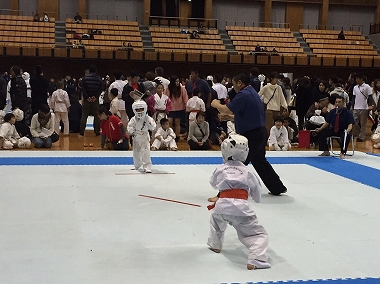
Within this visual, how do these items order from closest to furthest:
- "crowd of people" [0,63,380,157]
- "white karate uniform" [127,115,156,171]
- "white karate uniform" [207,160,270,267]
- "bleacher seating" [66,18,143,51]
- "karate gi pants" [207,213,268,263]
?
"karate gi pants" [207,213,268,263]
"white karate uniform" [207,160,270,267]
"white karate uniform" [127,115,156,171]
"crowd of people" [0,63,380,157]
"bleacher seating" [66,18,143,51]

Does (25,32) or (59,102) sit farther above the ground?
(25,32)

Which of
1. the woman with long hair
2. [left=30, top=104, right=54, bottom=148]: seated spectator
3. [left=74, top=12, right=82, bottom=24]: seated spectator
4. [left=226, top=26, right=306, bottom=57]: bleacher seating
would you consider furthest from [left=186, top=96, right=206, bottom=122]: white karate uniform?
[left=74, top=12, right=82, bottom=24]: seated spectator

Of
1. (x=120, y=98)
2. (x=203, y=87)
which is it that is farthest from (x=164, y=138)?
(x=203, y=87)

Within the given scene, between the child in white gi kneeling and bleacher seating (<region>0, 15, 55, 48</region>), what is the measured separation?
1915 centimetres

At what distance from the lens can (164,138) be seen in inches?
415

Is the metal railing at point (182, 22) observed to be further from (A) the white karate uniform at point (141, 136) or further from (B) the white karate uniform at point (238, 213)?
(B) the white karate uniform at point (238, 213)

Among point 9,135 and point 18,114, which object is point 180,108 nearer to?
point 18,114

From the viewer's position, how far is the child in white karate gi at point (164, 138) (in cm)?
1041

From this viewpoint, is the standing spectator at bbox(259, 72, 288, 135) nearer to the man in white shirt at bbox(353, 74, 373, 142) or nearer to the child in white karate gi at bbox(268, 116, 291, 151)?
the child in white karate gi at bbox(268, 116, 291, 151)

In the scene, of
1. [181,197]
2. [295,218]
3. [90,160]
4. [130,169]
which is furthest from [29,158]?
[295,218]

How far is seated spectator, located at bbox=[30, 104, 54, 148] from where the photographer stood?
10555mm

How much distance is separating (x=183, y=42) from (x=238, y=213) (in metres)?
20.5

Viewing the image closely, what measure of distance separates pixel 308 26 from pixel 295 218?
2413 cm

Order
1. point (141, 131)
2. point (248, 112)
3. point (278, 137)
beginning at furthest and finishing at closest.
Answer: point (278, 137) → point (141, 131) → point (248, 112)
